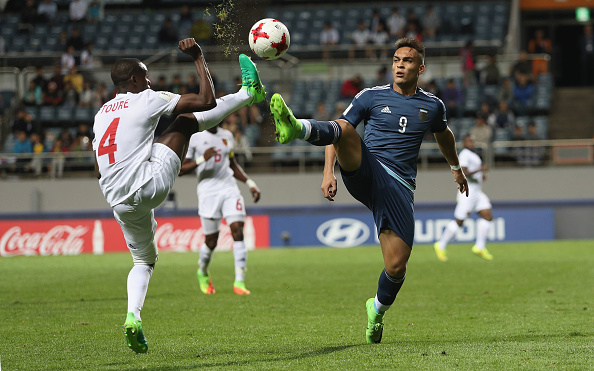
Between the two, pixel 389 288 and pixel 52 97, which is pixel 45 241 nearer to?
pixel 52 97

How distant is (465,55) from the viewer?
24.5 meters

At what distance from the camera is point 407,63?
22.6ft

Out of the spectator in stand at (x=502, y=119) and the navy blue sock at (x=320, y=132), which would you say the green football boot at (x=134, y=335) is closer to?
the navy blue sock at (x=320, y=132)

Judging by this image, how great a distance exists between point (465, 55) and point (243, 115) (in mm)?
6981

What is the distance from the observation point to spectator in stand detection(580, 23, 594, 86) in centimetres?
2772

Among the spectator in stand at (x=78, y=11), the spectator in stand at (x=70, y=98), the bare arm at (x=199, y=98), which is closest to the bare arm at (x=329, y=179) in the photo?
the bare arm at (x=199, y=98)

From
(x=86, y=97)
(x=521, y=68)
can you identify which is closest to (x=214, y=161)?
(x=86, y=97)

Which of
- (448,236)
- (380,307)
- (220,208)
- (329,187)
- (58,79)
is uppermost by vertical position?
(329,187)

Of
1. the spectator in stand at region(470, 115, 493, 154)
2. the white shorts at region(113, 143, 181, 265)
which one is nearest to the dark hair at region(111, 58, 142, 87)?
the white shorts at region(113, 143, 181, 265)

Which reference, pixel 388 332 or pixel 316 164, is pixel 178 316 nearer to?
pixel 388 332

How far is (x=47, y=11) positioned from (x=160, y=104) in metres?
24.8

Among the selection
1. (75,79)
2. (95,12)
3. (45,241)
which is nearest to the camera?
(45,241)

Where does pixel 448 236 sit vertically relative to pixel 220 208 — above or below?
below

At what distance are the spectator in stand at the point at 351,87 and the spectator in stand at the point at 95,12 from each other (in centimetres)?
981
